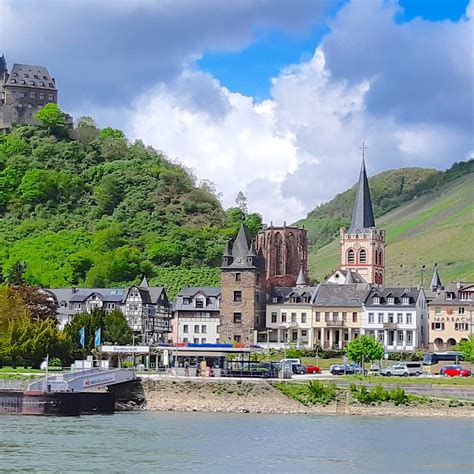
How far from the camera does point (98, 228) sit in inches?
5807

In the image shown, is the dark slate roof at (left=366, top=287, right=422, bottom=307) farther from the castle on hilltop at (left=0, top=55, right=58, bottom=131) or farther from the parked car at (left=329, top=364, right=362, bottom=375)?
the castle on hilltop at (left=0, top=55, right=58, bottom=131)

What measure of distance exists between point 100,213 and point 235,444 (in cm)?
10769

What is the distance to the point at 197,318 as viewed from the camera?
11006cm

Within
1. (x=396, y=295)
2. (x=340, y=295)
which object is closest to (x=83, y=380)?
(x=340, y=295)

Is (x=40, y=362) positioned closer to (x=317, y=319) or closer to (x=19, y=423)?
(x=19, y=423)

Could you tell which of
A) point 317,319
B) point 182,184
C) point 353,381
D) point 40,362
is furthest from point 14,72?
point 353,381

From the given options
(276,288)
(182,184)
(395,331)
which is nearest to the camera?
(395,331)

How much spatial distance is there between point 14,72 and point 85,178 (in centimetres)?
1921

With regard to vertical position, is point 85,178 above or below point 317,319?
above

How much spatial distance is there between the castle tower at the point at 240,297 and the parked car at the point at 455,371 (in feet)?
83.0

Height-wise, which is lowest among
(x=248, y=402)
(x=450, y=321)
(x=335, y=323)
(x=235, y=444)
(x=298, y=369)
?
(x=235, y=444)

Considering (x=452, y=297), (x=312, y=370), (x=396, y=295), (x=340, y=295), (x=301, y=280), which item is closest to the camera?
(x=312, y=370)

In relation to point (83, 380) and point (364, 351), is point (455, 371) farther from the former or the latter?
point (83, 380)

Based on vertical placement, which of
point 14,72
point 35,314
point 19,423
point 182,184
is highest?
point 14,72
